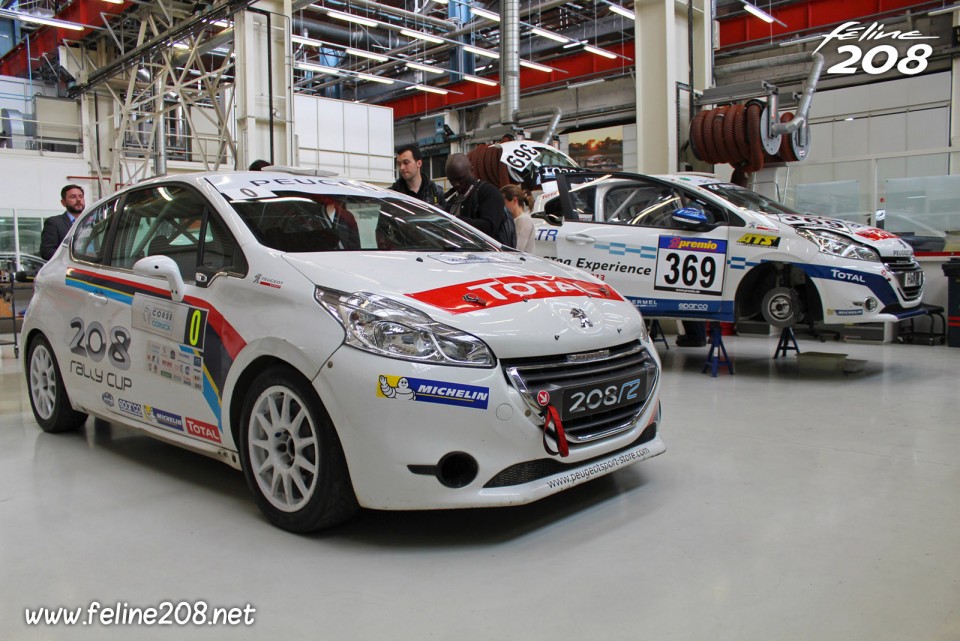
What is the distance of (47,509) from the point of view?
10.1ft

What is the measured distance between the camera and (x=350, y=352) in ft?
8.21

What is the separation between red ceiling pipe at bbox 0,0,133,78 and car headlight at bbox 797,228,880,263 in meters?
13.3

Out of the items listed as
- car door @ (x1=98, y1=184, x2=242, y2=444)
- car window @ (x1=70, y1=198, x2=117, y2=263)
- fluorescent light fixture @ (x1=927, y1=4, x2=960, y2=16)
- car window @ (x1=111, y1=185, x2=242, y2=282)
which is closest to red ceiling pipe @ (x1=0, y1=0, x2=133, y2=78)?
car window @ (x1=70, y1=198, x2=117, y2=263)

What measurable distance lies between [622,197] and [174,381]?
4.67 m

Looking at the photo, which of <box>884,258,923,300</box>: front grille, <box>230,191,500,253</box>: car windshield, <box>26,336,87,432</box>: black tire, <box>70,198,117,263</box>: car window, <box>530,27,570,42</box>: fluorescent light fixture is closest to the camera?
<box>230,191,500,253</box>: car windshield

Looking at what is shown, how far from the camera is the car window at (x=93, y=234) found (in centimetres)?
389

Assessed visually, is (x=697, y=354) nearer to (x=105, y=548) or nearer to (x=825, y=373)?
(x=825, y=373)

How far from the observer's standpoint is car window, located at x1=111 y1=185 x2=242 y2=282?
10.3 ft

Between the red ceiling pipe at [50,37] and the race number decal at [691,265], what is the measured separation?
1235cm

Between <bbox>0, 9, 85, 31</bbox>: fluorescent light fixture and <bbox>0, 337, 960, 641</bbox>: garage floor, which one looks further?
<bbox>0, 9, 85, 31</bbox>: fluorescent light fixture

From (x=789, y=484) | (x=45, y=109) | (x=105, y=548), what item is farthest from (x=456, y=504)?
(x=45, y=109)

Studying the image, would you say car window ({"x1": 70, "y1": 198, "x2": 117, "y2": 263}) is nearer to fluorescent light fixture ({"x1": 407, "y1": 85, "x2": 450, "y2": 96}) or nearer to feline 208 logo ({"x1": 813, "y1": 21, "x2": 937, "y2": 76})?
feline 208 logo ({"x1": 813, "y1": 21, "x2": 937, "y2": 76})

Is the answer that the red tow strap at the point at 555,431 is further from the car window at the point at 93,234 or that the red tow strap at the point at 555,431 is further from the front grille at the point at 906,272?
the front grille at the point at 906,272

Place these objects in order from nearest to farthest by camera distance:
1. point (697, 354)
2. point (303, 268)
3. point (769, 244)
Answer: point (303, 268), point (769, 244), point (697, 354)
